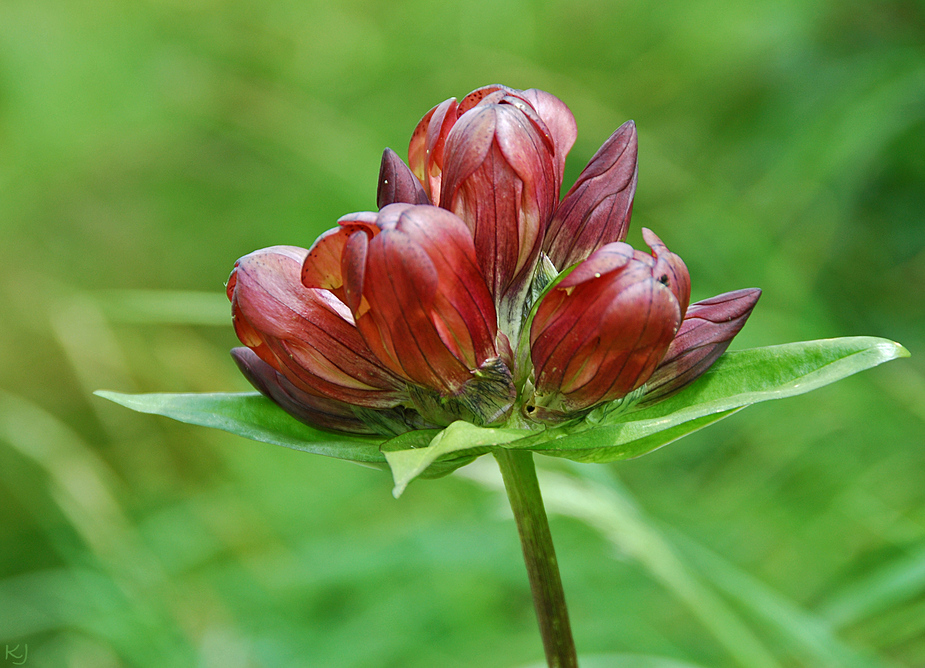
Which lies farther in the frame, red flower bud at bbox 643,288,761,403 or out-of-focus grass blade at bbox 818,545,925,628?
out-of-focus grass blade at bbox 818,545,925,628

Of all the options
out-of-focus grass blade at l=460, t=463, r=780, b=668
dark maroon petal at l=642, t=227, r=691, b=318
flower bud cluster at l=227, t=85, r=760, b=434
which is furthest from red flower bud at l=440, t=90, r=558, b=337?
out-of-focus grass blade at l=460, t=463, r=780, b=668

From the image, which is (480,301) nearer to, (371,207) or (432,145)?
(432,145)

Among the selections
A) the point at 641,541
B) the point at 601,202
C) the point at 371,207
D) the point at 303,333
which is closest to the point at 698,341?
Result: the point at 601,202

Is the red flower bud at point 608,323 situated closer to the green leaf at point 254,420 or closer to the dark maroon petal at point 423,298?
the dark maroon petal at point 423,298

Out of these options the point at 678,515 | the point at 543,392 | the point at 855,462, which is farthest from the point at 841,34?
the point at 543,392

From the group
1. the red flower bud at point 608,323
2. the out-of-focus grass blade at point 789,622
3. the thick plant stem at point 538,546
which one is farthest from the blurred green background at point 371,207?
the red flower bud at point 608,323

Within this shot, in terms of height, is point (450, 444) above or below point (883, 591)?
above

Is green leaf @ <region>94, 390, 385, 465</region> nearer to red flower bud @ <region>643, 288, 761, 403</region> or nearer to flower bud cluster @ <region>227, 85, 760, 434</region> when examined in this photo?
flower bud cluster @ <region>227, 85, 760, 434</region>

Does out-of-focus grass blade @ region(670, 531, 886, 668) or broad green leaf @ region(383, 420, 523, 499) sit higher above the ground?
broad green leaf @ region(383, 420, 523, 499)
